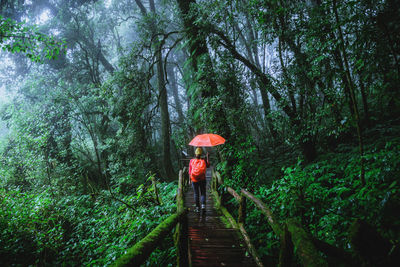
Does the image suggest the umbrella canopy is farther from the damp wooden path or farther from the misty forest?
the damp wooden path

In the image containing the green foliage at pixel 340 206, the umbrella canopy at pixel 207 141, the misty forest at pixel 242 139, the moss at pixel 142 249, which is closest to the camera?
the moss at pixel 142 249

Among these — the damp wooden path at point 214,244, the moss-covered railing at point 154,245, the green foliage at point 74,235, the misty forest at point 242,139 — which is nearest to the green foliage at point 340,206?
the misty forest at point 242,139

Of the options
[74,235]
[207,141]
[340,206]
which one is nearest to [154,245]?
[340,206]

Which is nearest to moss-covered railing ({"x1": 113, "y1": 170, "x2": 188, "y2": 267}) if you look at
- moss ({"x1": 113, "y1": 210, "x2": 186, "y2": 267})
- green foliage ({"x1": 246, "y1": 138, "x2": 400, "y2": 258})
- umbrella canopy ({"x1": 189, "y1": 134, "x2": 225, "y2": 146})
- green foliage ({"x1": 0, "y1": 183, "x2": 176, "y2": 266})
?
moss ({"x1": 113, "y1": 210, "x2": 186, "y2": 267})

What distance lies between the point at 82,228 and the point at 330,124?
1082cm

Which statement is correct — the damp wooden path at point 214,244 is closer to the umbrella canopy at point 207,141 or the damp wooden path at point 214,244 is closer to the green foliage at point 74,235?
the green foliage at point 74,235

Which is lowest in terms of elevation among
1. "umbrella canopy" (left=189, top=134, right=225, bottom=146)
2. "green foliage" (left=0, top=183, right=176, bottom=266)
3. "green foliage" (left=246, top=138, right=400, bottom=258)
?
"green foliage" (left=0, top=183, right=176, bottom=266)

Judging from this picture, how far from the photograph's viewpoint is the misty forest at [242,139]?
11.4 ft

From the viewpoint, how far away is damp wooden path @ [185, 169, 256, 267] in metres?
3.71

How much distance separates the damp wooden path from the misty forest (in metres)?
0.20

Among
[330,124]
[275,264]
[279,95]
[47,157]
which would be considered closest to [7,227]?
[47,157]

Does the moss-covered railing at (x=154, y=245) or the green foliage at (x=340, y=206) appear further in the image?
the green foliage at (x=340, y=206)

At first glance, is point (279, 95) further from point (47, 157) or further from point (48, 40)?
point (47, 157)

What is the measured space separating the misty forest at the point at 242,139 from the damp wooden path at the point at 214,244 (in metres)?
0.20
